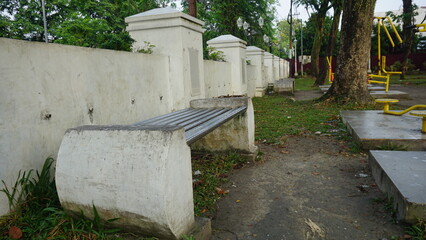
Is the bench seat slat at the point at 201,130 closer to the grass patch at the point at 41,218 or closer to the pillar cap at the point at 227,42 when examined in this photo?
the grass patch at the point at 41,218

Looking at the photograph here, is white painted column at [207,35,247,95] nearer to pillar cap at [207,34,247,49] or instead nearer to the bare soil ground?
pillar cap at [207,34,247,49]

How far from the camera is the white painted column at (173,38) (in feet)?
15.7

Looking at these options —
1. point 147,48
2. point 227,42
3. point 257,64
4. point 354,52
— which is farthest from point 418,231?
point 257,64

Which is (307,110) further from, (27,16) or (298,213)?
(27,16)

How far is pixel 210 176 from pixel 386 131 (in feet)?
9.16

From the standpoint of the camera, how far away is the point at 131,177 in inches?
72.8

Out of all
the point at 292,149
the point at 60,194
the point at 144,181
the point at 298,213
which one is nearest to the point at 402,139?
the point at 292,149

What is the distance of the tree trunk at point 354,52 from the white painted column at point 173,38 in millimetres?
4885

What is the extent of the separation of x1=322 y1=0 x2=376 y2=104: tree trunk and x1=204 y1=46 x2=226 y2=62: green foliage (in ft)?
11.1

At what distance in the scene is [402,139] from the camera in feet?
13.2

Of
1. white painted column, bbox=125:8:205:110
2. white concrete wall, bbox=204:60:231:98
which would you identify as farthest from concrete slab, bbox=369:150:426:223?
white concrete wall, bbox=204:60:231:98

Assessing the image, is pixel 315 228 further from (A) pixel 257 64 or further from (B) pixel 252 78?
(A) pixel 257 64

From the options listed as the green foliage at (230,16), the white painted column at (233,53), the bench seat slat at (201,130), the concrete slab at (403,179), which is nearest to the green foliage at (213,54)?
the white painted column at (233,53)

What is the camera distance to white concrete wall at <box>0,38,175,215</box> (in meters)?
2.18
